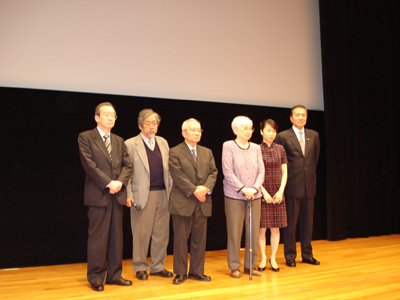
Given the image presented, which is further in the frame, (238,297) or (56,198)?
(56,198)

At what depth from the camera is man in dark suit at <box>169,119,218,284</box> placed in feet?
11.4

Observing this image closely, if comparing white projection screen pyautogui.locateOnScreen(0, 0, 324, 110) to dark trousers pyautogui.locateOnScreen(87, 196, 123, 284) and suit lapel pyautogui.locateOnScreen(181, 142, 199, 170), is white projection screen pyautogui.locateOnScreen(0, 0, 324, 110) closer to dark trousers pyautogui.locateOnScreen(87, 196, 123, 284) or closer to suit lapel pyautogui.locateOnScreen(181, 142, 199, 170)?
suit lapel pyautogui.locateOnScreen(181, 142, 199, 170)

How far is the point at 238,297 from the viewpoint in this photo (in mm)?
3033

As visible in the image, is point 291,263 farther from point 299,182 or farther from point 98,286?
point 98,286

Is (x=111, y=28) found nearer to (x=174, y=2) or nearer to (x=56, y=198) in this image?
(x=174, y=2)

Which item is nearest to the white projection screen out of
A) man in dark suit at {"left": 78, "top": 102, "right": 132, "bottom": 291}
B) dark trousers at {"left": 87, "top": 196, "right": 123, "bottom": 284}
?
man in dark suit at {"left": 78, "top": 102, "right": 132, "bottom": 291}

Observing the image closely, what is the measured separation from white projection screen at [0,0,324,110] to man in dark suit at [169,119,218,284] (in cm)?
170

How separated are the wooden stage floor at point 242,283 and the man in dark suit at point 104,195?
195 mm

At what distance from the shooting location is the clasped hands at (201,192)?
3.44m

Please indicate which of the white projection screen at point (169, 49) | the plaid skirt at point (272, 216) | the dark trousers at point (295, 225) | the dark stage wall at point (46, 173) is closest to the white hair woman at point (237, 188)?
the plaid skirt at point (272, 216)

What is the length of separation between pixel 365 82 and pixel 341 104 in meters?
0.63

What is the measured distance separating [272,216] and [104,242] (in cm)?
166

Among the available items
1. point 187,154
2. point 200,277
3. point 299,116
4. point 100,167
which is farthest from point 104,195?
point 299,116

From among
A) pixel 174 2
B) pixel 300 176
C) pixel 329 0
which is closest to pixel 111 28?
pixel 174 2
